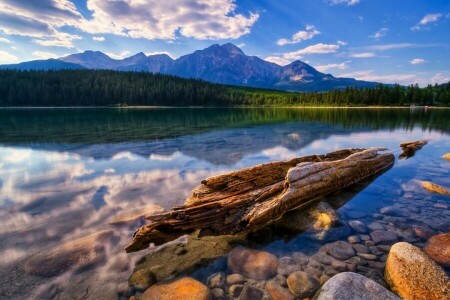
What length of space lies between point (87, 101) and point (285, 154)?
190961 mm

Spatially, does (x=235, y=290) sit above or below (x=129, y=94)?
below

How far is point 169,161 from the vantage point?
67.5 ft

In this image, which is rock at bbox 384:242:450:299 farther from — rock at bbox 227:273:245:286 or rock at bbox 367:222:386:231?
rock at bbox 227:273:245:286

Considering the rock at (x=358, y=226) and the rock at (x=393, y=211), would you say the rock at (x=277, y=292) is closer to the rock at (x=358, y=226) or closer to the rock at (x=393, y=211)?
the rock at (x=358, y=226)

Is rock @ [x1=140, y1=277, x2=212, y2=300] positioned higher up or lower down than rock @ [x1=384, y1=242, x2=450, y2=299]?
lower down

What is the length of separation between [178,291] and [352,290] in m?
3.92

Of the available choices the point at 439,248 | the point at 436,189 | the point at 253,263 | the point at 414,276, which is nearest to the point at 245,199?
the point at 253,263

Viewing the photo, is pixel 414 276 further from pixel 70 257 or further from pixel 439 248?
pixel 70 257

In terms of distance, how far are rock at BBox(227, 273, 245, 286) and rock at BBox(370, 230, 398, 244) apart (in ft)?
15.1

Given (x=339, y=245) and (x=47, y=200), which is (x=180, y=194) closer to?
(x=47, y=200)

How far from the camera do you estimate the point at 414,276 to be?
632cm

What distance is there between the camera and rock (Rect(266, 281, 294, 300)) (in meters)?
6.39

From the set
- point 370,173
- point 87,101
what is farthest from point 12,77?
point 370,173

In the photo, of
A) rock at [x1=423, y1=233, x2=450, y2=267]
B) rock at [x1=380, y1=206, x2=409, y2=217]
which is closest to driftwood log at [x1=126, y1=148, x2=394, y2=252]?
rock at [x1=380, y1=206, x2=409, y2=217]
